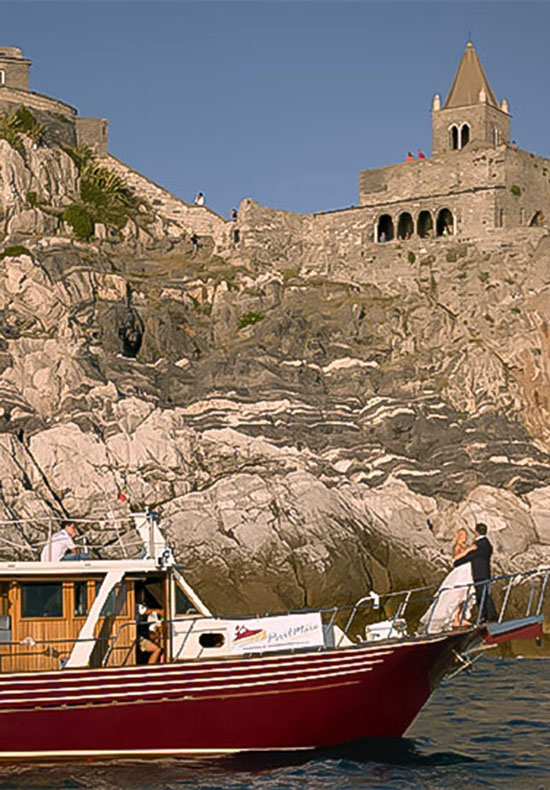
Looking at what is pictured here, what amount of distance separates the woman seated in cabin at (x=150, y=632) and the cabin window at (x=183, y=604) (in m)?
0.28

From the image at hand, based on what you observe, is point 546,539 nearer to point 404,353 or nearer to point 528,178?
point 404,353

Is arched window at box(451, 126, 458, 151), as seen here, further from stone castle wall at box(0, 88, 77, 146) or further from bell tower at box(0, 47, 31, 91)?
bell tower at box(0, 47, 31, 91)

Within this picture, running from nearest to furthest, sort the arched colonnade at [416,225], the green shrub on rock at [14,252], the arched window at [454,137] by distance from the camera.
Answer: the green shrub on rock at [14,252]
the arched colonnade at [416,225]
the arched window at [454,137]

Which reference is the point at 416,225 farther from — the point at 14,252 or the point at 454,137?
the point at 14,252

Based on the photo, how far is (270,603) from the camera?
2780 centimetres

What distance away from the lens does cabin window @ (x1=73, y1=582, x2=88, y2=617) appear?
17.3 metres

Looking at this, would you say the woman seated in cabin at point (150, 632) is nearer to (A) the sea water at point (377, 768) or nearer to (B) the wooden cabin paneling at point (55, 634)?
(B) the wooden cabin paneling at point (55, 634)

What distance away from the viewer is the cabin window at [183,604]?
17766 millimetres

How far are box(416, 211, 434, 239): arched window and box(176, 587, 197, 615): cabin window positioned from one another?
25.4 meters

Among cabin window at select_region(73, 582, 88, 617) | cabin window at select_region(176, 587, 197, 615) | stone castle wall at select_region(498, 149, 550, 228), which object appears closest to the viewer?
cabin window at select_region(73, 582, 88, 617)

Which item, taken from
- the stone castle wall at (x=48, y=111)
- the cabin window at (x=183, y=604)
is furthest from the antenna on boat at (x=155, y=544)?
the stone castle wall at (x=48, y=111)

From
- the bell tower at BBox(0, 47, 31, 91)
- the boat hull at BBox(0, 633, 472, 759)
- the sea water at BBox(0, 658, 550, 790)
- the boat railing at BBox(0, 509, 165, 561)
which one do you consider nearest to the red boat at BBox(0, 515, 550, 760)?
the boat hull at BBox(0, 633, 472, 759)

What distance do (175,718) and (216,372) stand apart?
19.8 meters

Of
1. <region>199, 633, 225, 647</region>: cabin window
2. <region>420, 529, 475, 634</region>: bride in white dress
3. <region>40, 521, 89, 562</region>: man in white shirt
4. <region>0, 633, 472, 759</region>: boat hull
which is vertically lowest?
<region>0, 633, 472, 759</region>: boat hull
